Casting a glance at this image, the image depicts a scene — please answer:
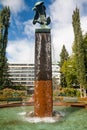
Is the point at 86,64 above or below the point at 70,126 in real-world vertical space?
above

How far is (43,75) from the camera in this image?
47.8 ft

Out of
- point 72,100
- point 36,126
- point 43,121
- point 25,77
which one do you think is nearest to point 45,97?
point 43,121

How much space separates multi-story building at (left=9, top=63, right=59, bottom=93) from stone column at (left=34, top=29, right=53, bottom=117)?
87472 millimetres

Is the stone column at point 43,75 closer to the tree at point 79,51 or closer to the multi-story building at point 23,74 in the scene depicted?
the tree at point 79,51

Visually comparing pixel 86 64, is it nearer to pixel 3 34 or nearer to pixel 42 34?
pixel 3 34

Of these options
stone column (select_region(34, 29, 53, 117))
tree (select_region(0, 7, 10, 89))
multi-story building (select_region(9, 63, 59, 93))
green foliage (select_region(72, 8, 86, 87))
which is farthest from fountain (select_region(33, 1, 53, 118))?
multi-story building (select_region(9, 63, 59, 93))

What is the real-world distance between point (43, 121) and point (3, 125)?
2377 millimetres

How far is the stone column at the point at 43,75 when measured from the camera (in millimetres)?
14305

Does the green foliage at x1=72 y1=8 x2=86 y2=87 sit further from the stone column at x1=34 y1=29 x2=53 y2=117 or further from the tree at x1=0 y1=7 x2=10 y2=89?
the stone column at x1=34 y1=29 x2=53 y2=117

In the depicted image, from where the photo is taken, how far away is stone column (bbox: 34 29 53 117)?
1430 cm

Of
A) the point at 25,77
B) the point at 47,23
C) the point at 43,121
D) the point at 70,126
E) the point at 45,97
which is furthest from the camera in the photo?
the point at 25,77

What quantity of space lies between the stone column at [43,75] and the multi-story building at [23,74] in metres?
87.5

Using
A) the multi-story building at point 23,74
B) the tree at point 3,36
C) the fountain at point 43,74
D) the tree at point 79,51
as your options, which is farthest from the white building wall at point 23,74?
the fountain at point 43,74

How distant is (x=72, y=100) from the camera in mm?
24797
